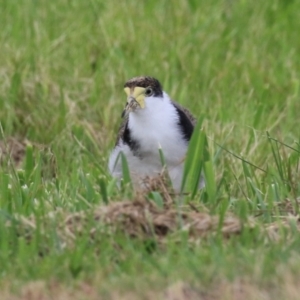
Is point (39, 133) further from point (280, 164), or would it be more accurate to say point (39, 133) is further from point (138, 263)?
point (138, 263)

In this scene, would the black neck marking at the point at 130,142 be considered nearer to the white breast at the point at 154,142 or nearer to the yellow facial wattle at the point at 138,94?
the white breast at the point at 154,142

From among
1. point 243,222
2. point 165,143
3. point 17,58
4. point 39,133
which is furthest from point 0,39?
point 243,222

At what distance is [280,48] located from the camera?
7.51 meters

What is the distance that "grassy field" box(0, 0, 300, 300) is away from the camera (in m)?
3.29

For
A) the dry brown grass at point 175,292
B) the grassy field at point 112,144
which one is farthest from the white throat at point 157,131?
the dry brown grass at point 175,292

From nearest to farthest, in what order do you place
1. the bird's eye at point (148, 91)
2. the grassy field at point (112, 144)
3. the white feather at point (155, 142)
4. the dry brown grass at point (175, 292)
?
the dry brown grass at point (175, 292), the grassy field at point (112, 144), the white feather at point (155, 142), the bird's eye at point (148, 91)

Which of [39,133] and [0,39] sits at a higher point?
[0,39]

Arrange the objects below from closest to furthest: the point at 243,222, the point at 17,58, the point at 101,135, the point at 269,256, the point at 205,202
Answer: the point at 269,256, the point at 243,222, the point at 205,202, the point at 101,135, the point at 17,58

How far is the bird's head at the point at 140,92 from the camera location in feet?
16.0

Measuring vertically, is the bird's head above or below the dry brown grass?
above

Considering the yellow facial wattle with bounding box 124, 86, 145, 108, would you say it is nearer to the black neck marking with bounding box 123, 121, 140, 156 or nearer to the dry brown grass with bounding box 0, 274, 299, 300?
the black neck marking with bounding box 123, 121, 140, 156

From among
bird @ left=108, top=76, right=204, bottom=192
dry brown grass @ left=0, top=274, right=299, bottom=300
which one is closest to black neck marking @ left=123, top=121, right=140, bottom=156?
bird @ left=108, top=76, right=204, bottom=192

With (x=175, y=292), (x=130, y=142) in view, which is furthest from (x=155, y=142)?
(x=175, y=292)

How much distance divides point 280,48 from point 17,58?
1.94 m
